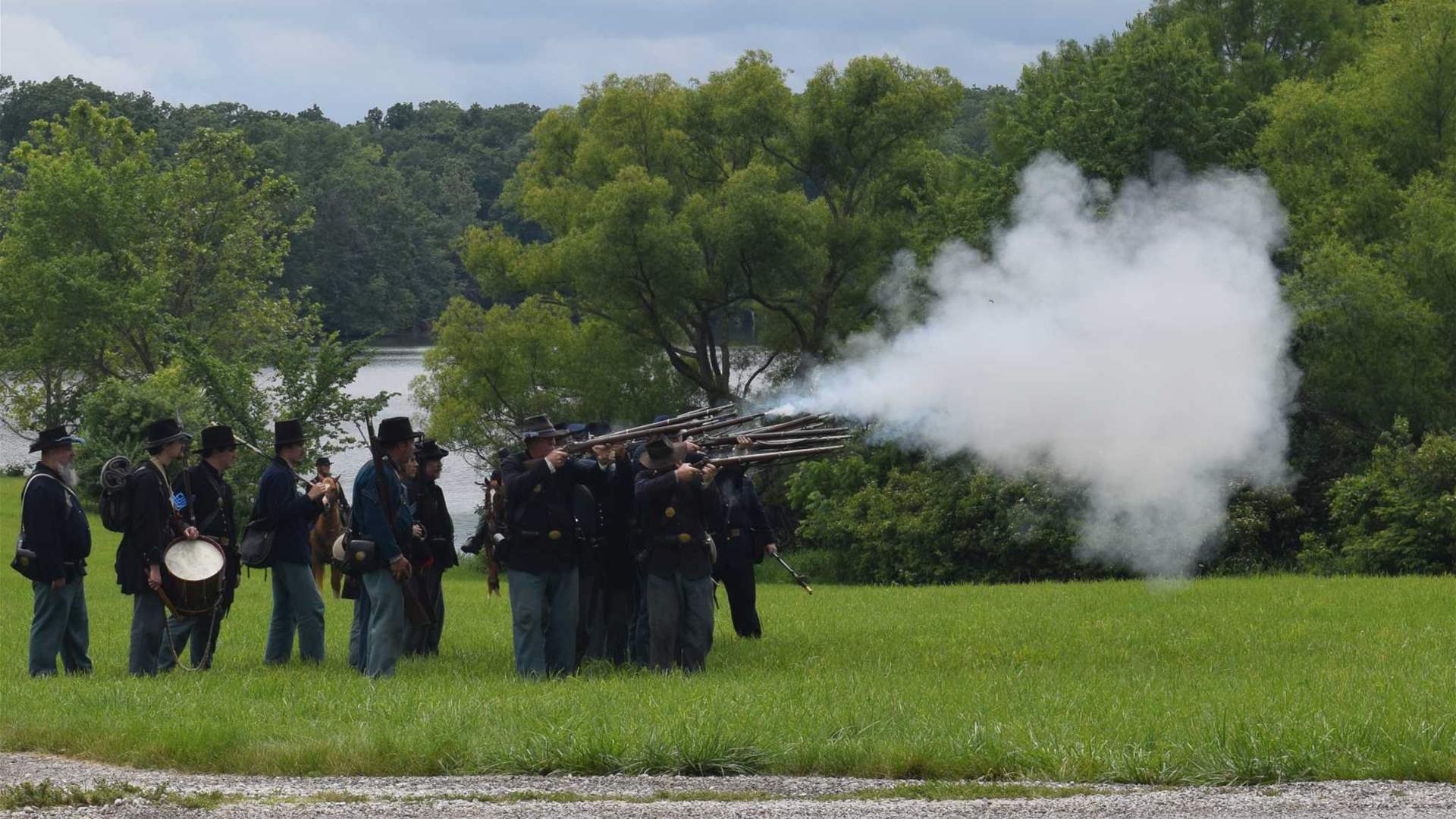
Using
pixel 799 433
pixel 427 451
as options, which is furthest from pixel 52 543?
pixel 799 433

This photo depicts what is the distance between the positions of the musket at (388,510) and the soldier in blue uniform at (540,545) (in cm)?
80

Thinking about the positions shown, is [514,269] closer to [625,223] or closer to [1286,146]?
[625,223]

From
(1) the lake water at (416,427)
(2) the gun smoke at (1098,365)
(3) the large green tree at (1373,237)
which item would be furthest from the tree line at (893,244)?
(2) the gun smoke at (1098,365)

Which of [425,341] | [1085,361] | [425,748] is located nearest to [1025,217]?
[1085,361]

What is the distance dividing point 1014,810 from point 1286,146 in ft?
92.3

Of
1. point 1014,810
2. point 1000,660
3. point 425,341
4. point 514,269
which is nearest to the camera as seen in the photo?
point 1014,810

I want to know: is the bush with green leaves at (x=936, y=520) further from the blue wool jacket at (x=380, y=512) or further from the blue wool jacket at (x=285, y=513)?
the blue wool jacket at (x=380, y=512)

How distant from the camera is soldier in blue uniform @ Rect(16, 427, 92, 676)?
13.8 metres

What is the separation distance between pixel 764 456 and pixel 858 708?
143 inches

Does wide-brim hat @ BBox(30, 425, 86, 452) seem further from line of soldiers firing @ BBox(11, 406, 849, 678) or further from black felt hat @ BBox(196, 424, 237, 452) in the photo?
black felt hat @ BBox(196, 424, 237, 452)

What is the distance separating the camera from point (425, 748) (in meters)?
9.87

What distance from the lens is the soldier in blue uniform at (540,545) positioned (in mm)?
13805

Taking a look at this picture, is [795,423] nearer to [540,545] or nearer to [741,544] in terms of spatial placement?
[741,544]

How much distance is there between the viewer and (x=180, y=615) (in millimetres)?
14062
